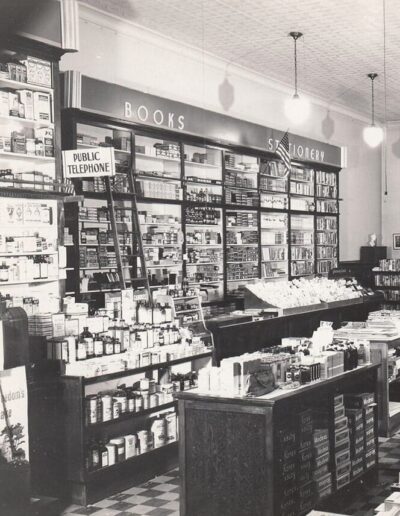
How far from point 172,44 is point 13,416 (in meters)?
7.03

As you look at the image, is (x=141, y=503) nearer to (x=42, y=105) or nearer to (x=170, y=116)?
(x=42, y=105)

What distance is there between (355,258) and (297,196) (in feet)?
11.2

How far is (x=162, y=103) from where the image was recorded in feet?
31.5

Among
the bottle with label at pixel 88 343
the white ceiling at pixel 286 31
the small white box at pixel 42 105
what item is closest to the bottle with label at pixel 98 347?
the bottle with label at pixel 88 343

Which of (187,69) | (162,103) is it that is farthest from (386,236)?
(162,103)

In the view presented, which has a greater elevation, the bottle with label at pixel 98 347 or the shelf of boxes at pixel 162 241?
the shelf of boxes at pixel 162 241

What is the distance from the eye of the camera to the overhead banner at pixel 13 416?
15.7 feet

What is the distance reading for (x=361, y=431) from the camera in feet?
18.7

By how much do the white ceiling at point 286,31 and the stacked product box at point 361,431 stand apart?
17.1 ft

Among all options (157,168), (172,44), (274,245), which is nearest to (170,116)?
(157,168)

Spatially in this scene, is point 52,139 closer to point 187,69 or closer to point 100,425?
point 100,425

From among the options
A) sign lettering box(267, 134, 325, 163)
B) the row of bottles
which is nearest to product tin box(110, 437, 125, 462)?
the row of bottles

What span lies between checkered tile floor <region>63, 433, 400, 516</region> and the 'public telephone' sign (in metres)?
2.92

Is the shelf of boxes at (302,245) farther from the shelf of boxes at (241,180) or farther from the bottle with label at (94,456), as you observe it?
the bottle with label at (94,456)
